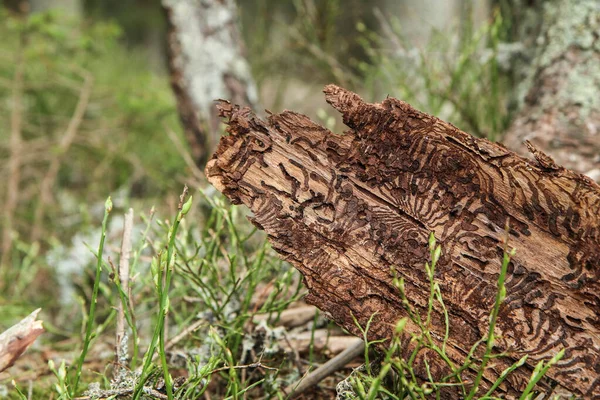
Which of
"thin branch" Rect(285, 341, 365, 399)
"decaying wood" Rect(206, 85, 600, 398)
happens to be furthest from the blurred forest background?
"thin branch" Rect(285, 341, 365, 399)

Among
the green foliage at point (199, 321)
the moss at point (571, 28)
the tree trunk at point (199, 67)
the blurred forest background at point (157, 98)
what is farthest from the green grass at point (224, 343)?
the moss at point (571, 28)

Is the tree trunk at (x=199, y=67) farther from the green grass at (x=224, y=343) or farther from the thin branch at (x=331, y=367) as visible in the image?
the thin branch at (x=331, y=367)

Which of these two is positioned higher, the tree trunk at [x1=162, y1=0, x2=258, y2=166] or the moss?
the moss

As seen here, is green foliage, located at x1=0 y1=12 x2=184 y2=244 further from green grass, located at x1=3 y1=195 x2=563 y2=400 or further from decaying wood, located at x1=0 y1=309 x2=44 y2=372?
decaying wood, located at x1=0 y1=309 x2=44 y2=372

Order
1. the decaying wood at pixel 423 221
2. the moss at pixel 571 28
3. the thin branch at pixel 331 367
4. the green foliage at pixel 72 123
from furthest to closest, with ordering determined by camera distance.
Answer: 1. the green foliage at pixel 72 123
2. the moss at pixel 571 28
3. the thin branch at pixel 331 367
4. the decaying wood at pixel 423 221

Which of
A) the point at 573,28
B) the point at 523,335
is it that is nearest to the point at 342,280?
the point at 523,335

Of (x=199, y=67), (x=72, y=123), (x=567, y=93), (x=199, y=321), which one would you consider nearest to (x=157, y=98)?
(x=72, y=123)
